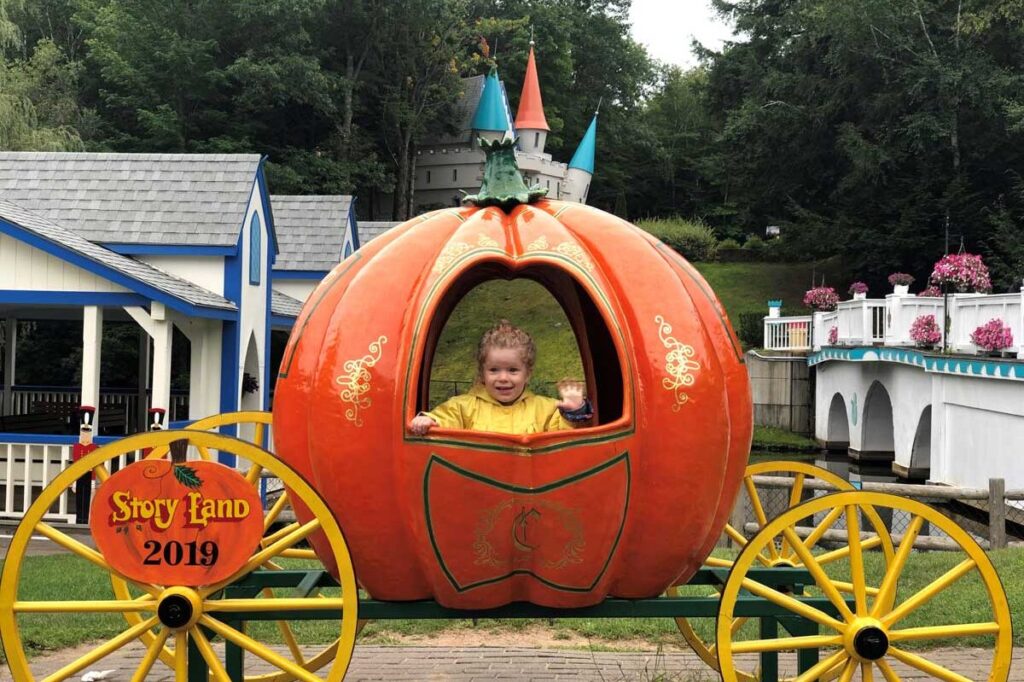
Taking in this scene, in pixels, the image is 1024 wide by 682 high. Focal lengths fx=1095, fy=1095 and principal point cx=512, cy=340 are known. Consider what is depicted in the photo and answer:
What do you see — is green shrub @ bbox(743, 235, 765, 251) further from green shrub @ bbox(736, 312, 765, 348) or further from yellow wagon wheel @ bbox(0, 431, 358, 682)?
yellow wagon wheel @ bbox(0, 431, 358, 682)

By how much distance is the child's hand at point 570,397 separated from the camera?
178 inches

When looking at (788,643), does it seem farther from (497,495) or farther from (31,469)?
(31,469)

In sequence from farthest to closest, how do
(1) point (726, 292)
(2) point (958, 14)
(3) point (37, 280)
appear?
(1) point (726, 292)
(2) point (958, 14)
(3) point (37, 280)

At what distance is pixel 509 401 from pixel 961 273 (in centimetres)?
1728

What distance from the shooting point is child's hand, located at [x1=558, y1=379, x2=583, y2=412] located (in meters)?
4.51

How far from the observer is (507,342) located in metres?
4.68

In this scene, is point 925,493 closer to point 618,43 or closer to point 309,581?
point 309,581

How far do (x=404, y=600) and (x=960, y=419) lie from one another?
1724 cm

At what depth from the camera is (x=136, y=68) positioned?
139 ft

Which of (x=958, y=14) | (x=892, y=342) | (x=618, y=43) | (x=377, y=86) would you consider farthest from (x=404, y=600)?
(x=618, y=43)

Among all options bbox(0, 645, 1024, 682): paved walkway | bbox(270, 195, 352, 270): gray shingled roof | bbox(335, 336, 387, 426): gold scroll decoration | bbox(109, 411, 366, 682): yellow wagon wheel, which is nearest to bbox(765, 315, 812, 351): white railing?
bbox(270, 195, 352, 270): gray shingled roof

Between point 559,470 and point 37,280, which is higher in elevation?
point 37,280

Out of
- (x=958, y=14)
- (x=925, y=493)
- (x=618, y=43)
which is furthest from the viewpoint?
(x=618, y=43)

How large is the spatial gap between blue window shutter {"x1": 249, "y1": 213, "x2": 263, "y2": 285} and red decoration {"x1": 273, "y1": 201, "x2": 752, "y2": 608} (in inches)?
469
